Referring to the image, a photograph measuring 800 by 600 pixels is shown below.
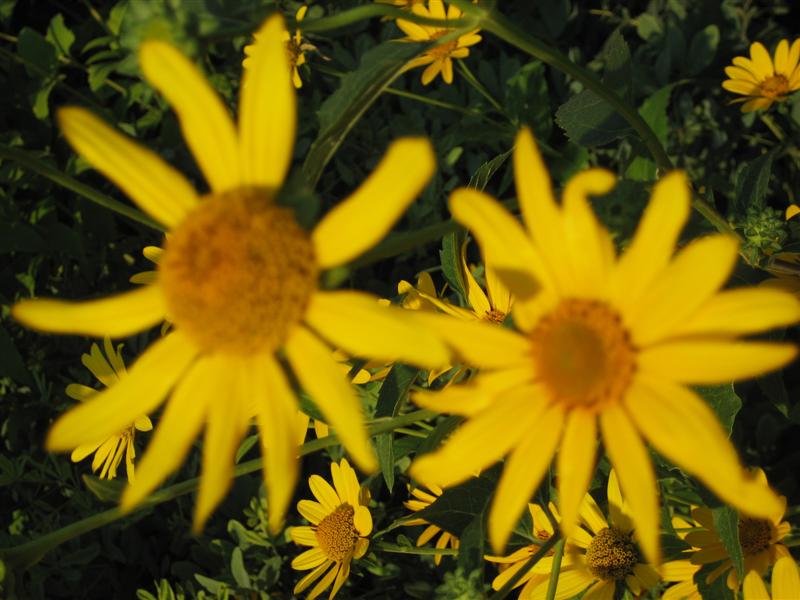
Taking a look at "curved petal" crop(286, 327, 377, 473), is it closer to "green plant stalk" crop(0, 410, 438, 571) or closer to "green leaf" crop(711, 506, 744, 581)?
"green plant stalk" crop(0, 410, 438, 571)

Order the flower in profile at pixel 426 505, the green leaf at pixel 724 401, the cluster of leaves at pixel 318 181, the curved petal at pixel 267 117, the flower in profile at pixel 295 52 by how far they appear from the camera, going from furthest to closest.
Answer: the flower in profile at pixel 295 52, the cluster of leaves at pixel 318 181, the flower in profile at pixel 426 505, the green leaf at pixel 724 401, the curved petal at pixel 267 117

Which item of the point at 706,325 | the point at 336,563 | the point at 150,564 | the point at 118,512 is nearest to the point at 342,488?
the point at 336,563

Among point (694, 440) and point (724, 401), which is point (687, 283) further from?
point (724, 401)

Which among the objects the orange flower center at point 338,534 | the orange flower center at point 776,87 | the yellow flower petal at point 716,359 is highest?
the yellow flower petal at point 716,359

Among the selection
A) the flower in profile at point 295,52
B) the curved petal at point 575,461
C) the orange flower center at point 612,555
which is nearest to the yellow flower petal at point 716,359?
the curved petal at point 575,461

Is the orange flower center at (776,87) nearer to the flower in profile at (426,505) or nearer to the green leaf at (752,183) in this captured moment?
the green leaf at (752,183)

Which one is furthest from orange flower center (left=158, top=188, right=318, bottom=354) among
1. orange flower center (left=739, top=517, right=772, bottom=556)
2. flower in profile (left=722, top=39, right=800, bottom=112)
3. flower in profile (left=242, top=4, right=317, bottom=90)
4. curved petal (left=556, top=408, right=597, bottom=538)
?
flower in profile (left=722, top=39, right=800, bottom=112)
